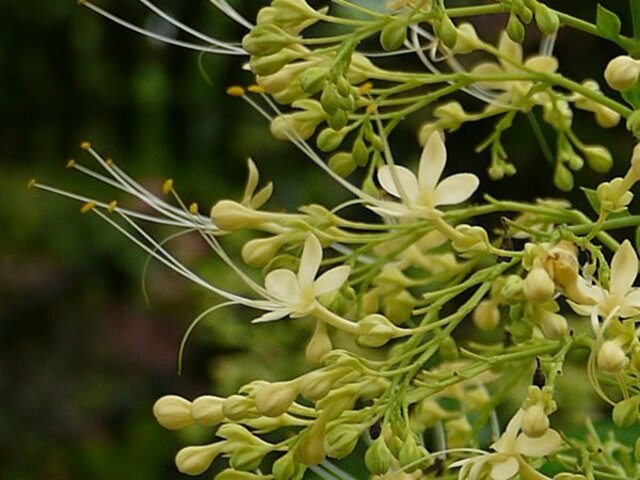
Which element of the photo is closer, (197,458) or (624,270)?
(624,270)

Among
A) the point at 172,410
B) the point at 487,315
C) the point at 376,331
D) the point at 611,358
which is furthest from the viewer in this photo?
the point at 487,315

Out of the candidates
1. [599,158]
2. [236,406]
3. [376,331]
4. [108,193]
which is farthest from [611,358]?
[108,193]

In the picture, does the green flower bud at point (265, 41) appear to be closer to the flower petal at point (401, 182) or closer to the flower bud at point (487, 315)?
the flower petal at point (401, 182)

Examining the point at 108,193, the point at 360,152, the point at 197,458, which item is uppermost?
the point at 360,152

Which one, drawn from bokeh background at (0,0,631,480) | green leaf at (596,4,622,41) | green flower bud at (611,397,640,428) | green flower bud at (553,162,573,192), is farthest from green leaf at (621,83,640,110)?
bokeh background at (0,0,631,480)

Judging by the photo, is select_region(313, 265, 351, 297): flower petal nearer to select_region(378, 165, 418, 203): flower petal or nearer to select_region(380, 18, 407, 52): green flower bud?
select_region(378, 165, 418, 203): flower petal

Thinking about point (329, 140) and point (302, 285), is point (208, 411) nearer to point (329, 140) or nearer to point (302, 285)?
point (302, 285)

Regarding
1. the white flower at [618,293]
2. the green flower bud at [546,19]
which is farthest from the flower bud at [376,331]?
the green flower bud at [546,19]
